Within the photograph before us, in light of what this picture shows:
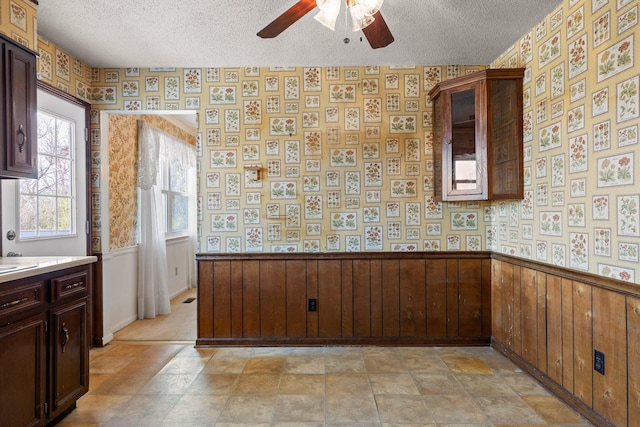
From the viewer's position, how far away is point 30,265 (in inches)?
75.8

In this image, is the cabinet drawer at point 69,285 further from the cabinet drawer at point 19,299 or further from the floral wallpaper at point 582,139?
the floral wallpaper at point 582,139

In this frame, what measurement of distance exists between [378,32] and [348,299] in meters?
2.20

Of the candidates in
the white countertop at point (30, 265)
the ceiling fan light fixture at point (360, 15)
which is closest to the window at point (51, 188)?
the white countertop at point (30, 265)

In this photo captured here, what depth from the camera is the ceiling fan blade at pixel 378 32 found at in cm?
176

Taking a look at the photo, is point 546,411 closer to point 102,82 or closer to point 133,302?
point 133,302

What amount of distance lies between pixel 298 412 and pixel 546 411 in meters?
1.49

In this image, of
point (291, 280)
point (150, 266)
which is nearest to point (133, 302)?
point (150, 266)

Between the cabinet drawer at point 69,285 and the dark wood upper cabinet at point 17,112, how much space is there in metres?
0.66

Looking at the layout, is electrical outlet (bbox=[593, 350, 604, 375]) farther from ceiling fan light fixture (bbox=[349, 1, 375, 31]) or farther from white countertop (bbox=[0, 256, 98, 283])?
white countertop (bbox=[0, 256, 98, 283])

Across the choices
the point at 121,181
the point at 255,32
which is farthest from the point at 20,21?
the point at 121,181

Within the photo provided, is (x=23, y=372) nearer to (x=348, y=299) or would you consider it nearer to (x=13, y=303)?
(x=13, y=303)

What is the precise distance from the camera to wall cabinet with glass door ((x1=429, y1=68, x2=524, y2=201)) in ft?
8.96

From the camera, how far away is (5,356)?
163cm

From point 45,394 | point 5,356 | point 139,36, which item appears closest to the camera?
point 5,356
